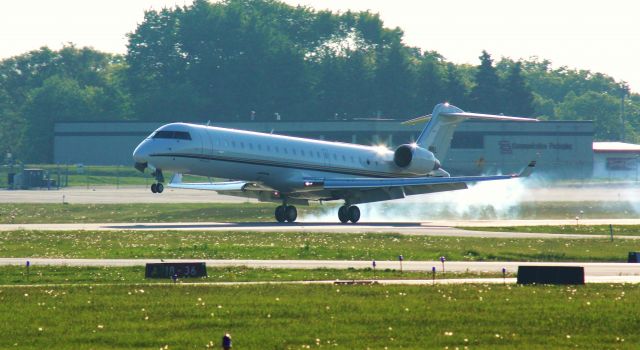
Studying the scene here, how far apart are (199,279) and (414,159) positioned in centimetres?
3584

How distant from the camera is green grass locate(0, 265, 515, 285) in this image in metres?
30.9

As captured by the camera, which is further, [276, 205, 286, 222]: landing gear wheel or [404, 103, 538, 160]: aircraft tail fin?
[404, 103, 538, 160]: aircraft tail fin

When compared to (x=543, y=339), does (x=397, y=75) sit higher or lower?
higher

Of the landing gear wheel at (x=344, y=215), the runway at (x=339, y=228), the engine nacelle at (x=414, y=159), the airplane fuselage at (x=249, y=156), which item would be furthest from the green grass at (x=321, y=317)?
the engine nacelle at (x=414, y=159)

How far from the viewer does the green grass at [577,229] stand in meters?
54.4

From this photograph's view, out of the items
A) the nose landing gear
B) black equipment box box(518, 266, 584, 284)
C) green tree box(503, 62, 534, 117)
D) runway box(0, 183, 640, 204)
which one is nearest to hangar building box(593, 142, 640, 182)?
green tree box(503, 62, 534, 117)

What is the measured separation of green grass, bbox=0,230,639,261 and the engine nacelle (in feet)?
52.3

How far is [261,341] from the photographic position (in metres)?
20.8

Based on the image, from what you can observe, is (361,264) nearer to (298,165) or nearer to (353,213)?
(298,165)

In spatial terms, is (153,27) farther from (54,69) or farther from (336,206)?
(336,206)

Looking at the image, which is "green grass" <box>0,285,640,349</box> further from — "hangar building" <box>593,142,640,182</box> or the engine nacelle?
"hangar building" <box>593,142,640,182</box>

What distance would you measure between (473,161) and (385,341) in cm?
9148

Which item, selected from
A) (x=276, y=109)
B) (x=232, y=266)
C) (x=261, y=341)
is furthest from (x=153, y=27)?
(x=261, y=341)

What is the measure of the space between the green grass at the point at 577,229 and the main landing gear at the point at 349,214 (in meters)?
7.31
